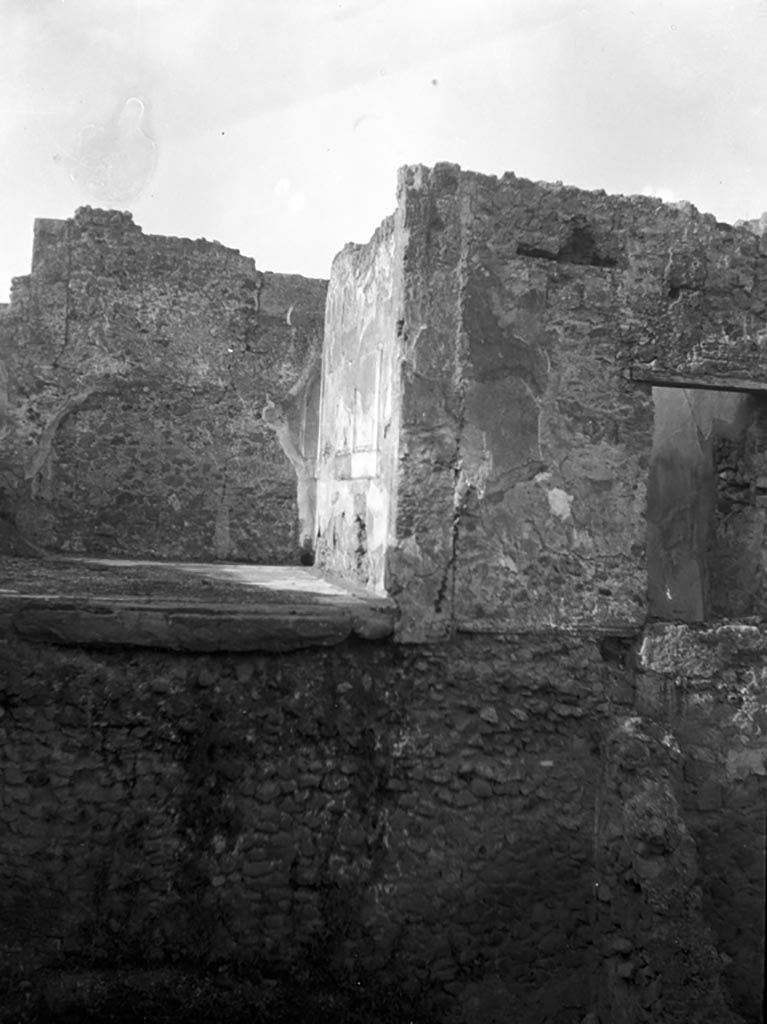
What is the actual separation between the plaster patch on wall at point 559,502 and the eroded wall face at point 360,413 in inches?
28.8

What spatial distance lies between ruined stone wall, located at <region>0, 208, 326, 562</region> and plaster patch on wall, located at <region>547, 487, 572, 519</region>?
259 inches

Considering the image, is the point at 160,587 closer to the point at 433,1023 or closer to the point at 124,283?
the point at 433,1023

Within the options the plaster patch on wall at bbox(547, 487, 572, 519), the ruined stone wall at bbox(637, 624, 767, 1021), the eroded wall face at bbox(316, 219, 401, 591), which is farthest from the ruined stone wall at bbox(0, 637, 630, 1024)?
the eroded wall face at bbox(316, 219, 401, 591)

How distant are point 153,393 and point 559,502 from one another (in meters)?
7.11

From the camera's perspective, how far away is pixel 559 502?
421 cm

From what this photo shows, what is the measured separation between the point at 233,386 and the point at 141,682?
7192 millimetres

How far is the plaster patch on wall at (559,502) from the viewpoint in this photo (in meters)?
4.21

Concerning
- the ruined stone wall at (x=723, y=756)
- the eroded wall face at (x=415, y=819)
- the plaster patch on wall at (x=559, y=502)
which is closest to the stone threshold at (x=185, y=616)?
the eroded wall face at (x=415, y=819)

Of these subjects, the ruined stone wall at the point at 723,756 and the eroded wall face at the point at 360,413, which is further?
the eroded wall face at the point at 360,413

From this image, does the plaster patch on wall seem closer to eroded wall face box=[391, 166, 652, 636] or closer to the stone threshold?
eroded wall face box=[391, 166, 652, 636]

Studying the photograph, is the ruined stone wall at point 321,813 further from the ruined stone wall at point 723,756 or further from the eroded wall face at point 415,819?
the ruined stone wall at point 723,756

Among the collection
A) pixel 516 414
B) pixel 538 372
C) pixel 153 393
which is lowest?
pixel 516 414

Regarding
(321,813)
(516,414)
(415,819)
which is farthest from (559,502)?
(321,813)

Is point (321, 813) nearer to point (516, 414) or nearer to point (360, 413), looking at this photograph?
point (516, 414)
